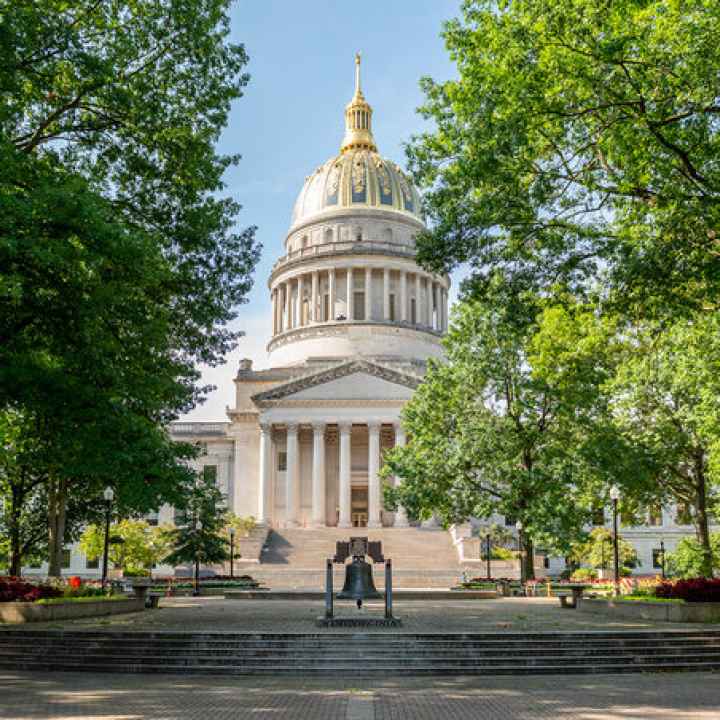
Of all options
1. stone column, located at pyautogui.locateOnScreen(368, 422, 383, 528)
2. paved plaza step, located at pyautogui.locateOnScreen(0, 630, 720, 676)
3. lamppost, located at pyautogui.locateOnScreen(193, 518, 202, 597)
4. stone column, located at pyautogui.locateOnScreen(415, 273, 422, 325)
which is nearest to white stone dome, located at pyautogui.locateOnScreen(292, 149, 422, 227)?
stone column, located at pyautogui.locateOnScreen(415, 273, 422, 325)

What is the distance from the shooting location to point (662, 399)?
35.2m

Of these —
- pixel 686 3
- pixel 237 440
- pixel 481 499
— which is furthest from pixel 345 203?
pixel 686 3

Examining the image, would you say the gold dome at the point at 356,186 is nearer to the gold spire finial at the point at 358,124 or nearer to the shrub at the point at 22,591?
the gold spire finial at the point at 358,124

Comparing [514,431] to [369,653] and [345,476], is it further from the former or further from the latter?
[345,476]

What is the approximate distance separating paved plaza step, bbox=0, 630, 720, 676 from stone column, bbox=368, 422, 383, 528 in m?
45.4

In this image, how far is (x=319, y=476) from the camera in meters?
66.6

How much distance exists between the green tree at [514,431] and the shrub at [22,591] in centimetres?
1801

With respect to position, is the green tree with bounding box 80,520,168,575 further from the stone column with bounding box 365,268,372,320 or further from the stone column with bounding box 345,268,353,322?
the stone column with bounding box 365,268,372,320

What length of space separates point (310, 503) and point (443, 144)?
52.9 m

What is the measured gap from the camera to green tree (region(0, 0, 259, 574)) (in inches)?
696

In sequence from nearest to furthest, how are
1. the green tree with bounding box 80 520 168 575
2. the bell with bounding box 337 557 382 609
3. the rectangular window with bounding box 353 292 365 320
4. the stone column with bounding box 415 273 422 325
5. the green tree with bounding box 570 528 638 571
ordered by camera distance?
the bell with bounding box 337 557 382 609
the green tree with bounding box 80 520 168 575
the green tree with bounding box 570 528 638 571
the rectangular window with bounding box 353 292 365 320
the stone column with bounding box 415 273 422 325

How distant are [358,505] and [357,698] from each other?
5711 cm

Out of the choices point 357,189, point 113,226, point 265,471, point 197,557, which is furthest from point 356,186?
point 113,226

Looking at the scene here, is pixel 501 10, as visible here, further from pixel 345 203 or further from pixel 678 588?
pixel 345 203
